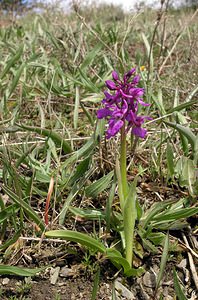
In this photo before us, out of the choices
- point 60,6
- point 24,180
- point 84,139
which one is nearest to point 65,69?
point 60,6

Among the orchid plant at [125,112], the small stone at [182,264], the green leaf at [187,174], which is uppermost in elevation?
the orchid plant at [125,112]

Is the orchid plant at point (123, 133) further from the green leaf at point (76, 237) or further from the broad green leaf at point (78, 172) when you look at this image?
the broad green leaf at point (78, 172)

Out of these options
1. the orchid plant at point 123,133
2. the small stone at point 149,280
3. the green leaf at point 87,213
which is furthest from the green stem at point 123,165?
the small stone at point 149,280

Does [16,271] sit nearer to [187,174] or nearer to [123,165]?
[123,165]

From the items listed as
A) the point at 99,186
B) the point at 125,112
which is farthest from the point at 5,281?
the point at 125,112

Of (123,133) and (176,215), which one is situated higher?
(123,133)

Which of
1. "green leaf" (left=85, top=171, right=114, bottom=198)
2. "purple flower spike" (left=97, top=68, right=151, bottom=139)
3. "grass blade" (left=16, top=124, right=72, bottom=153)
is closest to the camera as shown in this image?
"purple flower spike" (left=97, top=68, right=151, bottom=139)

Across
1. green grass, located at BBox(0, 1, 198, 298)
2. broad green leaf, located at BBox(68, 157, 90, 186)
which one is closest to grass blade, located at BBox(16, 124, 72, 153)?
green grass, located at BBox(0, 1, 198, 298)

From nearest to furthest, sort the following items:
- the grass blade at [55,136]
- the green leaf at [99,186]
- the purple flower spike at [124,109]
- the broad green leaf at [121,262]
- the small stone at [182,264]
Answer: the purple flower spike at [124,109]
the broad green leaf at [121,262]
the small stone at [182,264]
the green leaf at [99,186]
the grass blade at [55,136]

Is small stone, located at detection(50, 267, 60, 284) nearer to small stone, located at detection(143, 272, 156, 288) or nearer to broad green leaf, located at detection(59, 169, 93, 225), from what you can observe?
broad green leaf, located at detection(59, 169, 93, 225)
